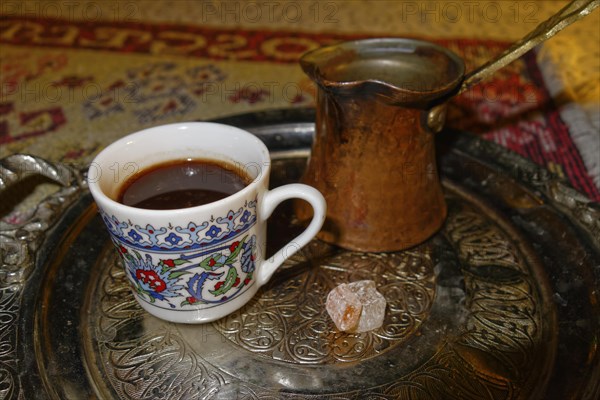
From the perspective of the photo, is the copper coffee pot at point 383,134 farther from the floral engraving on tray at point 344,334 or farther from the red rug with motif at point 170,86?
the red rug with motif at point 170,86

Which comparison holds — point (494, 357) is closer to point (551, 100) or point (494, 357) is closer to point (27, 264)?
point (27, 264)

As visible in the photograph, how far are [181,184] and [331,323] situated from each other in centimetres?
19

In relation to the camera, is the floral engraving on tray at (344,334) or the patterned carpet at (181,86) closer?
the floral engraving on tray at (344,334)

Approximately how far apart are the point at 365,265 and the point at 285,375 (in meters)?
0.16

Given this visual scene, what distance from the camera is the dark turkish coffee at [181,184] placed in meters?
0.50

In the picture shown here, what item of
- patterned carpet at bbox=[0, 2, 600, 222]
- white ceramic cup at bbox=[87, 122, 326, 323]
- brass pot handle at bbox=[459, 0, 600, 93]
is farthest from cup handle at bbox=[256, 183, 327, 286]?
patterned carpet at bbox=[0, 2, 600, 222]

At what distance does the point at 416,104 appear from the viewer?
52 cm

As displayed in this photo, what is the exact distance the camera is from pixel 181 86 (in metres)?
1.05

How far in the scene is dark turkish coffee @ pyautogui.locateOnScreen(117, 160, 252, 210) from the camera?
50 centimetres

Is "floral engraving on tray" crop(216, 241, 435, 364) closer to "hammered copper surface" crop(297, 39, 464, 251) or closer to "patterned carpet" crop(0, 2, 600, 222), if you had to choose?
"hammered copper surface" crop(297, 39, 464, 251)

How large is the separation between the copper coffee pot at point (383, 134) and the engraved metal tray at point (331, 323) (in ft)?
0.10

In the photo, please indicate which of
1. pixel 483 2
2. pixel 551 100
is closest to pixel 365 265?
pixel 551 100

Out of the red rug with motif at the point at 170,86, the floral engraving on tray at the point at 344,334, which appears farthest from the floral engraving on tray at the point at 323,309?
the red rug with motif at the point at 170,86

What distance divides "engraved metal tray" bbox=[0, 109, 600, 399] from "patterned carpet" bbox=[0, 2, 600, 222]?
0.73ft
